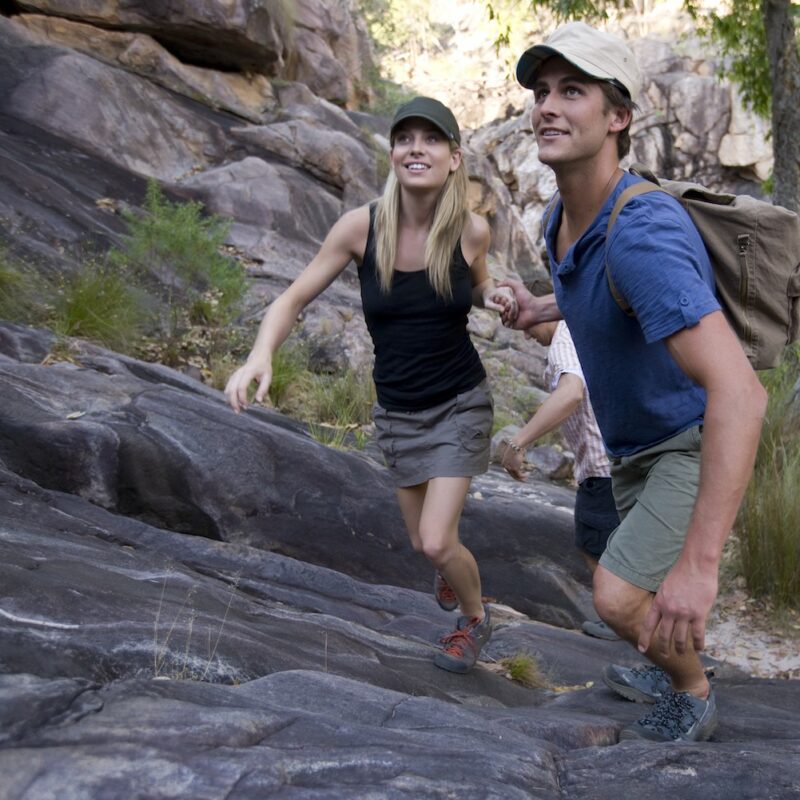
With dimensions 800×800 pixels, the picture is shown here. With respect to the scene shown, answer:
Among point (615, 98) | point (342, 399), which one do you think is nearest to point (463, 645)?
point (615, 98)

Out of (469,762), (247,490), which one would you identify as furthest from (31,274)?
(469,762)

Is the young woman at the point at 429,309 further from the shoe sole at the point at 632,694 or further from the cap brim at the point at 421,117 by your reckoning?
the shoe sole at the point at 632,694

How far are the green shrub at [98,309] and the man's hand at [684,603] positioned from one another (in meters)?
5.99

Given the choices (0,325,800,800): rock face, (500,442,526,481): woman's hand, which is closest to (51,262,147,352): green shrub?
(0,325,800,800): rock face

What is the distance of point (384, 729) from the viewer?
2639 millimetres

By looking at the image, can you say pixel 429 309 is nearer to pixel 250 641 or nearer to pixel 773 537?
pixel 250 641

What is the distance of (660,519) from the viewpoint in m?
3.04

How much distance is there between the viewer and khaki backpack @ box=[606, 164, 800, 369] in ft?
9.52

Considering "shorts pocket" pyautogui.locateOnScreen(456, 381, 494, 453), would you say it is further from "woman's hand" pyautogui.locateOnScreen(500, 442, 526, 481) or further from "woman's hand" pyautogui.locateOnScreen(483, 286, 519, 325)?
"woman's hand" pyautogui.locateOnScreen(483, 286, 519, 325)

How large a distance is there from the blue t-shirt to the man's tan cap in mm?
290

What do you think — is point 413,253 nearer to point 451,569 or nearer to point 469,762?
point 451,569

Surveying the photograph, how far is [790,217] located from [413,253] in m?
1.78

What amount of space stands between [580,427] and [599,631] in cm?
133

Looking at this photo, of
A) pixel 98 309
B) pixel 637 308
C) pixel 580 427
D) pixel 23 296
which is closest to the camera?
pixel 637 308
